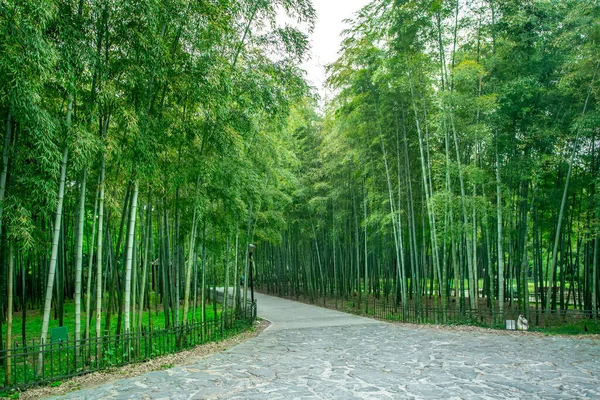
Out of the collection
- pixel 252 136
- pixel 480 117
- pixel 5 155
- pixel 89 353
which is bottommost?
pixel 89 353

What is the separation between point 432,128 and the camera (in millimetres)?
10594

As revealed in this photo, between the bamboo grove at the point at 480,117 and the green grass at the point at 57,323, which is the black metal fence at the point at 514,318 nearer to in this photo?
the bamboo grove at the point at 480,117

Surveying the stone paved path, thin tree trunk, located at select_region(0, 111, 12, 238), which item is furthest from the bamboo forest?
the stone paved path

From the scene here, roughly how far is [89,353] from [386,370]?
4084 millimetres

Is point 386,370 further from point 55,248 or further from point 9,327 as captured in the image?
point 9,327

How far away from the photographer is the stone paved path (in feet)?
15.9

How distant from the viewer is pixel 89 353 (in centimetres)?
572

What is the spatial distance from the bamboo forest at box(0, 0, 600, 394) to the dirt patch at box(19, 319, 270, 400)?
21 cm

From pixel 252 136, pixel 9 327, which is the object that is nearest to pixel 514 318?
pixel 252 136

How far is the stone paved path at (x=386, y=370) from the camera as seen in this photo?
191 inches

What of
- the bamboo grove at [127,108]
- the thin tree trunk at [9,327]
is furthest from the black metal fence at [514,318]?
the thin tree trunk at [9,327]

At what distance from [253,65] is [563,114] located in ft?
21.9

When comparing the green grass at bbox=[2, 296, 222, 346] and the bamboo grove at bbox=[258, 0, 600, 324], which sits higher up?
the bamboo grove at bbox=[258, 0, 600, 324]

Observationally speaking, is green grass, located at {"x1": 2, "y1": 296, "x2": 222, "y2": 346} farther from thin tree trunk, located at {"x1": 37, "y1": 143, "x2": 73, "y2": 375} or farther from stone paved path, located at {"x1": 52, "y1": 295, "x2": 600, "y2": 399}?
thin tree trunk, located at {"x1": 37, "y1": 143, "x2": 73, "y2": 375}
